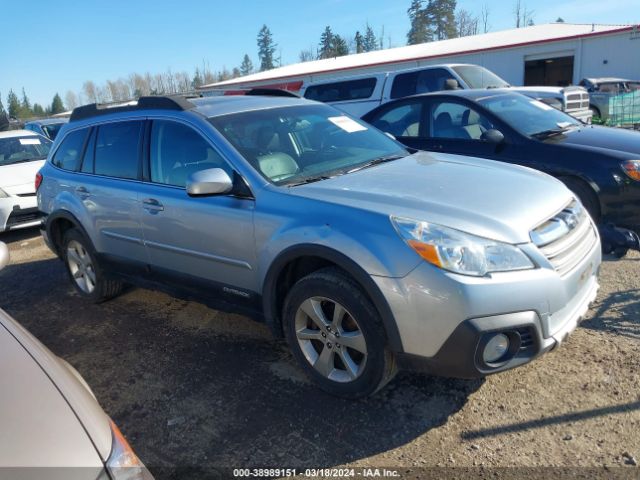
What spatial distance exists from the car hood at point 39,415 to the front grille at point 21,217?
684 cm

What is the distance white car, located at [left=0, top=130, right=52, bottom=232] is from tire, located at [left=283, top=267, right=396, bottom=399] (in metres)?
5.83

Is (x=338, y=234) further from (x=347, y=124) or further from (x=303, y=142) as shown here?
(x=347, y=124)

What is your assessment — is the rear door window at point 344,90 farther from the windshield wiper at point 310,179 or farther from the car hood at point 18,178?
the windshield wiper at point 310,179

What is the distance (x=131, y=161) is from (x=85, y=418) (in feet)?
9.47

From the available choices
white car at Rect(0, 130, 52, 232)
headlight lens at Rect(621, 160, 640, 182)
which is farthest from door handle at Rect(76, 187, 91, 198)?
headlight lens at Rect(621, 160, 640, 182)

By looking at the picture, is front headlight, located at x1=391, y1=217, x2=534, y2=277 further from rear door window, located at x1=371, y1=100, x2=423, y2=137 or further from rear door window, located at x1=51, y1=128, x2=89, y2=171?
rear door window, located at x1=371, y1=100, x2=423, y2=137

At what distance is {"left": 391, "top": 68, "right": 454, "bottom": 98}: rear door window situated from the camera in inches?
415

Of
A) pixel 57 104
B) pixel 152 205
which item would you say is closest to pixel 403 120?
pixel 152 205

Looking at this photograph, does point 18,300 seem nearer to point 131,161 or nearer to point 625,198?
point 131,161

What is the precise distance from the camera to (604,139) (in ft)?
18.1

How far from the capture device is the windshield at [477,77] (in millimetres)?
10697

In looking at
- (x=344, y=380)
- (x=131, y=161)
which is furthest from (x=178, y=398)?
(x=131, y=161)

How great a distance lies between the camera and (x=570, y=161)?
518 centimetres

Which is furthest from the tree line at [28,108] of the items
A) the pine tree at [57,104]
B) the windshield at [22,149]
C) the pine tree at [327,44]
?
the windshield at [22,149]
